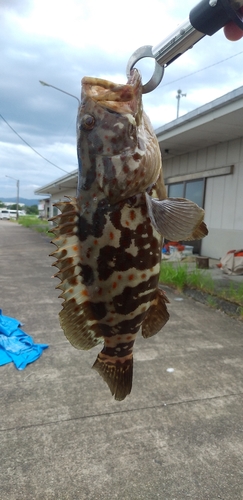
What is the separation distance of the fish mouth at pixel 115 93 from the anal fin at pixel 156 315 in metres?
0.76

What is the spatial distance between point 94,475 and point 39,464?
484 mm

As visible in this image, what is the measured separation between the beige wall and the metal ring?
10075 millimetres

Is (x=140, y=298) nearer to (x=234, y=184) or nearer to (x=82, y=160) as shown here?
(x=82, y=160)

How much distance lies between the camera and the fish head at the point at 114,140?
1345 millimetres

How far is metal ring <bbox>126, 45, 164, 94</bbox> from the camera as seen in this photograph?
1.46 metres

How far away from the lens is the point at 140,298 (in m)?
1.42

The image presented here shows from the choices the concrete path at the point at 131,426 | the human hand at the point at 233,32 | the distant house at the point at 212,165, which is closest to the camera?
the human hand at the point at 233,32

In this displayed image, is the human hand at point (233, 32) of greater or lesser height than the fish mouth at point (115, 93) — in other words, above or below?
above

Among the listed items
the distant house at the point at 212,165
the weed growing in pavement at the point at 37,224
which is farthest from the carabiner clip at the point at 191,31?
the weed growing in pavement at the point at 37,224

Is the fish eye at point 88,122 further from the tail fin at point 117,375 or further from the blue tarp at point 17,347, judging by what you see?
the blue tarp at point 17,347

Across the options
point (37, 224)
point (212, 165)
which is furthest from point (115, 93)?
point (37, 224)

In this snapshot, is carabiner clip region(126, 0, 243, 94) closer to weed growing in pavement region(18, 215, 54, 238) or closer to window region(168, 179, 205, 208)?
window region(168, 179, 205, 208)

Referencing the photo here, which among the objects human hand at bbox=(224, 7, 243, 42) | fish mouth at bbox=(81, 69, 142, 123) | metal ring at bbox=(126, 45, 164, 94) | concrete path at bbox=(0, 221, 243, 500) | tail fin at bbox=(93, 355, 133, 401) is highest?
human hand at bbox=(224, 7, 243, 42)

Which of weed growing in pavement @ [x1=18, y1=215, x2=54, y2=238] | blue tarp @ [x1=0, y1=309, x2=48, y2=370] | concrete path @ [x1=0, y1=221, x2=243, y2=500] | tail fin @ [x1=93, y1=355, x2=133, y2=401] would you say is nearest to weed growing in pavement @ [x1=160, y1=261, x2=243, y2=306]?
concrete path @ [x1=0, y1=221, x2=243, y2=500]
